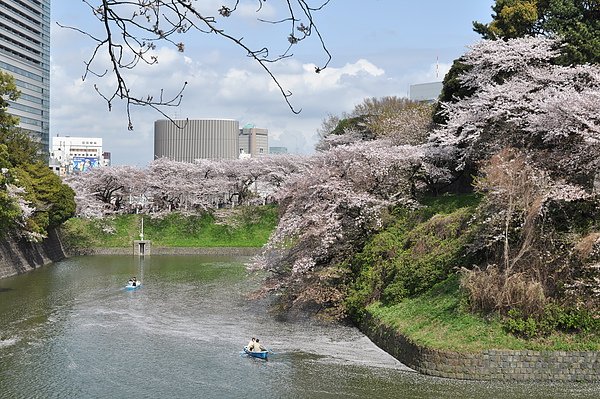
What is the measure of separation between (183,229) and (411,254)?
1409 inches

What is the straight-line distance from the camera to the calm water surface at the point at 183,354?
49.6 ft

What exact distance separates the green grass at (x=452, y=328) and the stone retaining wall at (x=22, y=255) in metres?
24.7

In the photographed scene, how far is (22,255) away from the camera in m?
39.1

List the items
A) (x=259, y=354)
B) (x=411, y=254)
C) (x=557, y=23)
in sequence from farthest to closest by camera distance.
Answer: (x=557, y=23), (x=411, y=254), (x=259, y=354)

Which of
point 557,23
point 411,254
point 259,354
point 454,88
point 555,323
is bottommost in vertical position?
point 259,354

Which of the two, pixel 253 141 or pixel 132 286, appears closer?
pixel 132 286

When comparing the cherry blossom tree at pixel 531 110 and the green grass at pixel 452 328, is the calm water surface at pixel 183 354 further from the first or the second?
the cherry blossom tree at pixel 531 110

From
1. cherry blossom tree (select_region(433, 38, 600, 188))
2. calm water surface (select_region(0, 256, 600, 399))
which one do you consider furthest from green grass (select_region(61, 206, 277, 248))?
cherry blossom tree (select_region(433, 38, 600, 188))

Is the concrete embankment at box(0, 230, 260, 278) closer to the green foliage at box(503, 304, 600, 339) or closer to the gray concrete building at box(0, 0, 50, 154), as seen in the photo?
the gray concrete building at box(0, 0, 50, 154)

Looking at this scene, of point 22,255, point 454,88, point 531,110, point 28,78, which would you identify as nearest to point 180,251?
point 22,255

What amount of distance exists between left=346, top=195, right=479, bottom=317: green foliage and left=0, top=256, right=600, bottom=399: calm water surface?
176cm

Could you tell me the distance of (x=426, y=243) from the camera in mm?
21875

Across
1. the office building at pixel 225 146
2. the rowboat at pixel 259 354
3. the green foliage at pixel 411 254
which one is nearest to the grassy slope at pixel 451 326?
the green foliage at pixel 411 254

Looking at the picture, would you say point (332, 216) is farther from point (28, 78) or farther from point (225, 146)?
point (225, 146)
